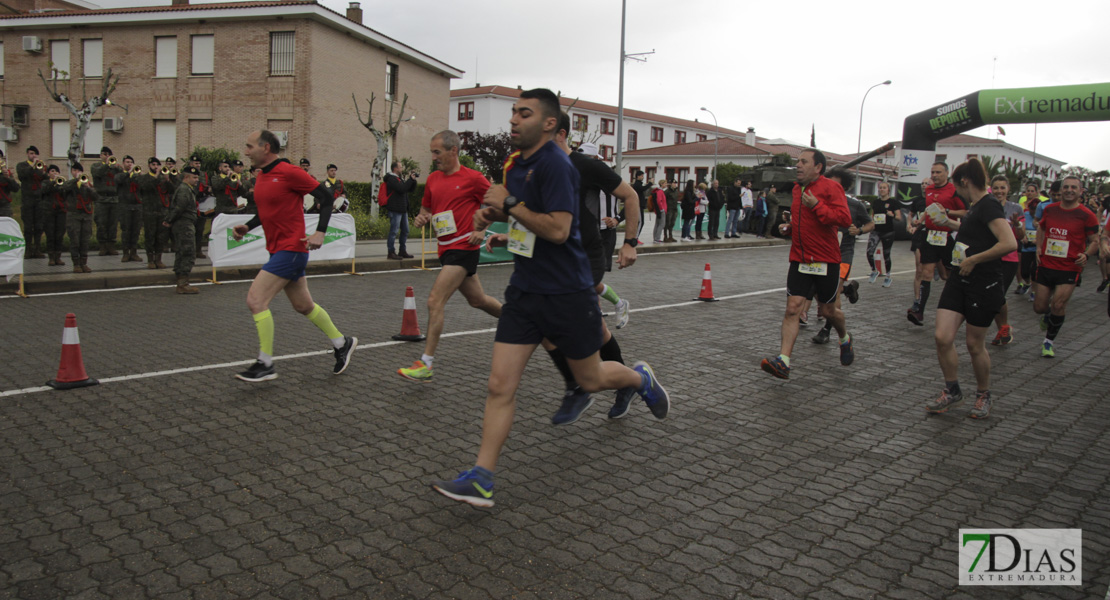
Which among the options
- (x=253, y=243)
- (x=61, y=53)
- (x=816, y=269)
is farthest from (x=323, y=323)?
(x=61, y=53)

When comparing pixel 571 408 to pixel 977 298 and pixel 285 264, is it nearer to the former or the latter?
pixel 285 264

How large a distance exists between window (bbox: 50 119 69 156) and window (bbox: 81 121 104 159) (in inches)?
55.7

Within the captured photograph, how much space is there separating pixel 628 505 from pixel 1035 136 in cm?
8504

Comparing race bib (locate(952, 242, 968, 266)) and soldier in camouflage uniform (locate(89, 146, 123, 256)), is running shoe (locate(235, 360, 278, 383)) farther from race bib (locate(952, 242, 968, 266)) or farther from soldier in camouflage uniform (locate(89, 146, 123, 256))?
soldier in camouflage uniform (locate(89, 146, 123, 256))

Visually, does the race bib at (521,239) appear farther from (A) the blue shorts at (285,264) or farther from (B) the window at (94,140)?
(B) the window at (94,140)

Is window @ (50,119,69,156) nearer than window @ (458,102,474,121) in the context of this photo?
Yes

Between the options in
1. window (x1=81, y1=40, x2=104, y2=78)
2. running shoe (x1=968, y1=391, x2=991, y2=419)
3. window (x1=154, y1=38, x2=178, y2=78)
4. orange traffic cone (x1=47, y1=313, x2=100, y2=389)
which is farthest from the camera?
window (x1=81, y1=40, x2=104, y2=78)

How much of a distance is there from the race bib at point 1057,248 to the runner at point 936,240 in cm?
97

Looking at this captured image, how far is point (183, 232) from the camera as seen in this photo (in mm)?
11578

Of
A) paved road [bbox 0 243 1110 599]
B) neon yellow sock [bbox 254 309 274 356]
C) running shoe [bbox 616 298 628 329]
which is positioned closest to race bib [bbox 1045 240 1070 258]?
paved road [bbox 0 243 1110 599]

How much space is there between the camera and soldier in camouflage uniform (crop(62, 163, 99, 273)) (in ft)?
40.3

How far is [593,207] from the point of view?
6.44m

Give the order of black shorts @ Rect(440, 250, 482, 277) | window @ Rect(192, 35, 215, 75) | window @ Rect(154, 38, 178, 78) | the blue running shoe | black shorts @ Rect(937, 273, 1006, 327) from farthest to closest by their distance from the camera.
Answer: window @ Rect(154, 38, 178, 78), window @ Rect(192, 35, 215, 75), black shorts @ Rect(440, 250, 482, 277), black shorts @ Rect(937, 273, 1006, 327), the blue running shoe

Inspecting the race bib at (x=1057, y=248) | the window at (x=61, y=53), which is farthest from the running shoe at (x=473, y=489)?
the window at (x=61, y=53)
